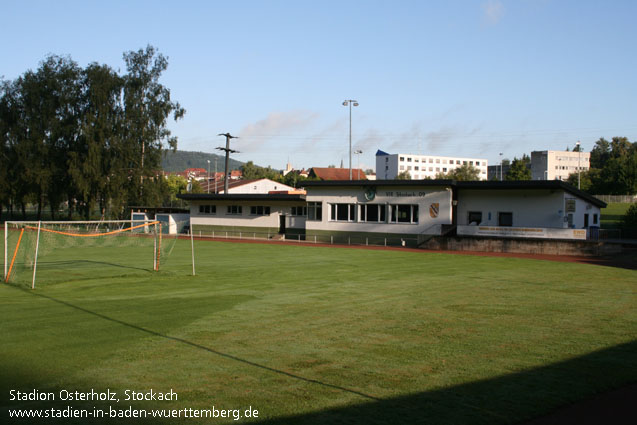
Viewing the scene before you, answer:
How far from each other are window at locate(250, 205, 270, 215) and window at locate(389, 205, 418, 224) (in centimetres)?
1450

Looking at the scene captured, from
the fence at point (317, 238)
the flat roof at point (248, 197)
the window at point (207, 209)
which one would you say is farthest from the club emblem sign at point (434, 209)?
the window at point (207, 209)

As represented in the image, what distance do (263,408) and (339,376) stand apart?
1.77m

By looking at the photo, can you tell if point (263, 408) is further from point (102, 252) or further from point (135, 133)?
point (135, 133)

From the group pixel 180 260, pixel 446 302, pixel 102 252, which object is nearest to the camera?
pixel 446 302

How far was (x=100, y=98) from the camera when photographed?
60.3 metres

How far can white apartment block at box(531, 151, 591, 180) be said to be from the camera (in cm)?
15838

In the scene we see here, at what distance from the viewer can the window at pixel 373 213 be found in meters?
45.8

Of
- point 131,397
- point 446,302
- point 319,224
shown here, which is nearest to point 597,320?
point 446,302

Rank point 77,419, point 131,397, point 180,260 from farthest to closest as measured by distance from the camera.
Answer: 1. point 180,260
2. point 131,397
3. point 77,419

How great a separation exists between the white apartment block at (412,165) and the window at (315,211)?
397 feet

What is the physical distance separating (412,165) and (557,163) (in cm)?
4412

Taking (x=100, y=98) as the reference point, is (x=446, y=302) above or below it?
below

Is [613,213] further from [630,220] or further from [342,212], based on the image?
[342,212]

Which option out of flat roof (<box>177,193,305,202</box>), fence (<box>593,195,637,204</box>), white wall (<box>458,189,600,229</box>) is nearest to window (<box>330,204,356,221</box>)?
flat roof (<box>177,193,305,202</box>)
